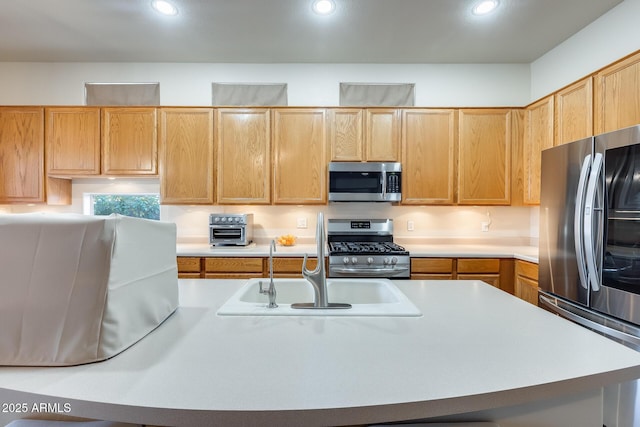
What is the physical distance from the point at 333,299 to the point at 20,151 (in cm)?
349

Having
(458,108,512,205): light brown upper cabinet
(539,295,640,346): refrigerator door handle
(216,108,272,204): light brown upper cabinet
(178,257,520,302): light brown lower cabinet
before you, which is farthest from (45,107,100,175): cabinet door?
(539,295,640,346): refrigerator door handle

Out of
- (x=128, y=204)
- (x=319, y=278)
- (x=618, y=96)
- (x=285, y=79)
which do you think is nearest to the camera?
(x=319, y=278)

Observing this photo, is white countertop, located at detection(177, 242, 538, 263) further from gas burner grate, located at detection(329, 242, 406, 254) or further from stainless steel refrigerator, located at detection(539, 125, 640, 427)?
stainless steel refrigerator, located at detection(539, 125, 640, 427)

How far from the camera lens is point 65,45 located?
2895mm

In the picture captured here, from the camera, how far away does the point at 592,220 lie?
170cm

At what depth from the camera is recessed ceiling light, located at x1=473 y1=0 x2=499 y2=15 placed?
226 centimetres

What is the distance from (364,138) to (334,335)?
2466 mm

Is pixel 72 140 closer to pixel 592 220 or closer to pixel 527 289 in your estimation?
pixel 592 220

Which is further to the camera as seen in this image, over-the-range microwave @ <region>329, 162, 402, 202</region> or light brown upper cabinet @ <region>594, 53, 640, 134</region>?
over-the-range microwave @ <region>329, 162, 402, 202</region>

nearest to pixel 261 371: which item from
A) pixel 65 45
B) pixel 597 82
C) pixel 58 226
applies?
pixel 58 226

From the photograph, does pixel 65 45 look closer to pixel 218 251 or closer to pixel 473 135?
pixel 218 251

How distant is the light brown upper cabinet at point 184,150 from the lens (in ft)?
9.94

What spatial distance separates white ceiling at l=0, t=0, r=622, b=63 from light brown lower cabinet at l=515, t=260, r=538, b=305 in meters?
2.00

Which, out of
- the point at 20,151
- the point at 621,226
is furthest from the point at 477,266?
the point at 20,151
